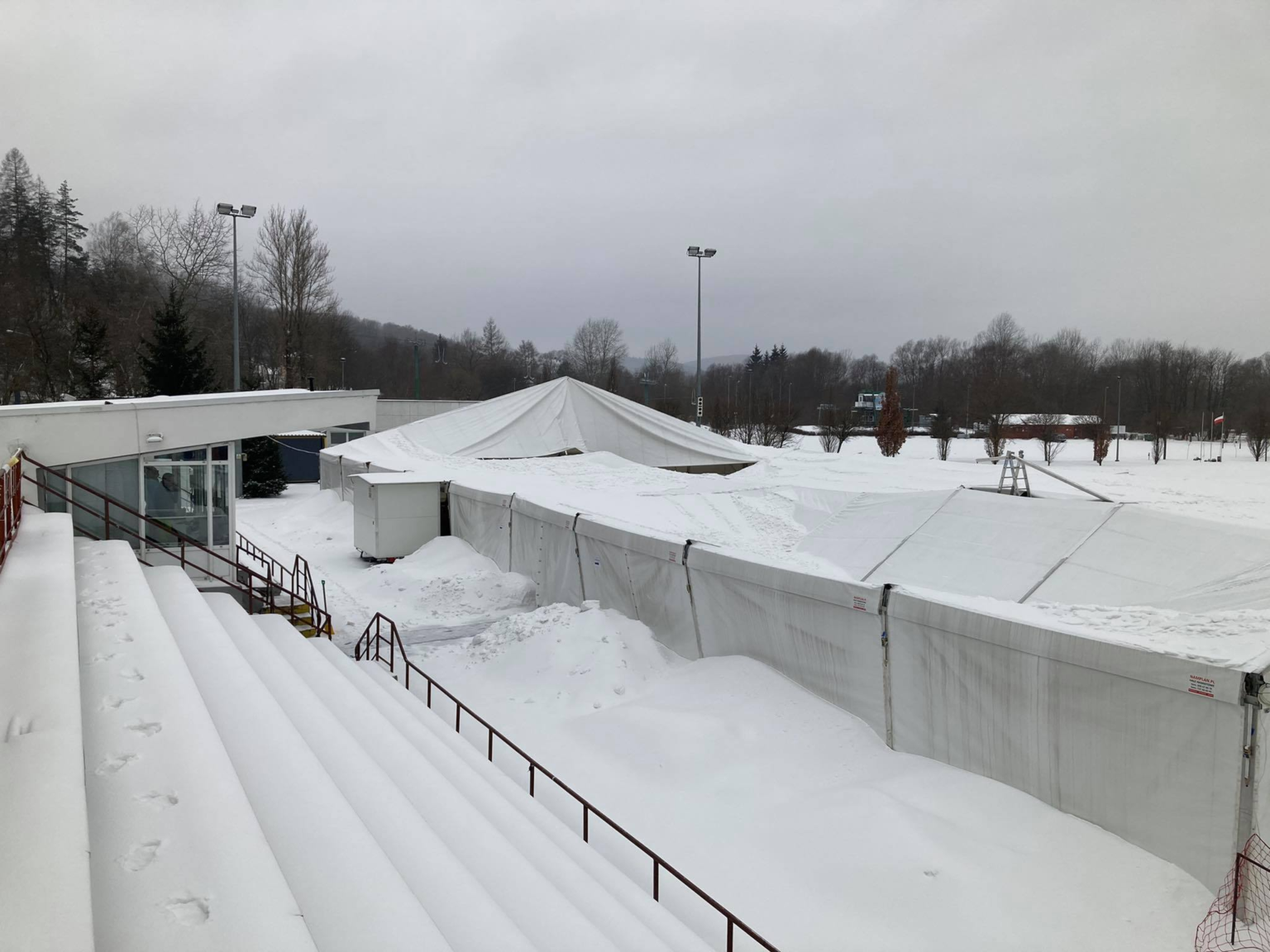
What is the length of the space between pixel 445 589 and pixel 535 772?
8.06 m

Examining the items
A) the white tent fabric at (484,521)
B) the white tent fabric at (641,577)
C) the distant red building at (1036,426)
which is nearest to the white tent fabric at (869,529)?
the white tent fabric at (641,577)

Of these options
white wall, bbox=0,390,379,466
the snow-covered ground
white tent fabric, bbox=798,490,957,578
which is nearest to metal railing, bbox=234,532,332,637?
white wall, bbox=0,390,379,466

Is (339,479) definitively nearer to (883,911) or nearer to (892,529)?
(892,529)

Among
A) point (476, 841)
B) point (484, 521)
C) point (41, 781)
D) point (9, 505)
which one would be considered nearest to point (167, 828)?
point (41, 781)

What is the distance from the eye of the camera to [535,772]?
27.8 ft

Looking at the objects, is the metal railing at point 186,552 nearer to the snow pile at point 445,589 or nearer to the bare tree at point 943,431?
the snow pile at point 445,589

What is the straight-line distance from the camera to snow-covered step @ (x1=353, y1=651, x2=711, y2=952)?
17.2 feet

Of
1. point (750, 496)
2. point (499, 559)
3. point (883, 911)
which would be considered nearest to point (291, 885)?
point (883, 911)

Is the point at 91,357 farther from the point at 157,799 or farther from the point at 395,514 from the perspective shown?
the point at 157,799

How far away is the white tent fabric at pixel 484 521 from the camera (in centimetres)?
1683

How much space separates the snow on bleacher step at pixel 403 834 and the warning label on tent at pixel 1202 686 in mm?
4436

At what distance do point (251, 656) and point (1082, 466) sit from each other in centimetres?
4679

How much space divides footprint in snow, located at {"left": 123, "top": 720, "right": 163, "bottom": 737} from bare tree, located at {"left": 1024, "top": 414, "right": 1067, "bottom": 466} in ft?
164

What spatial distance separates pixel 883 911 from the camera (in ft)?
18.2
